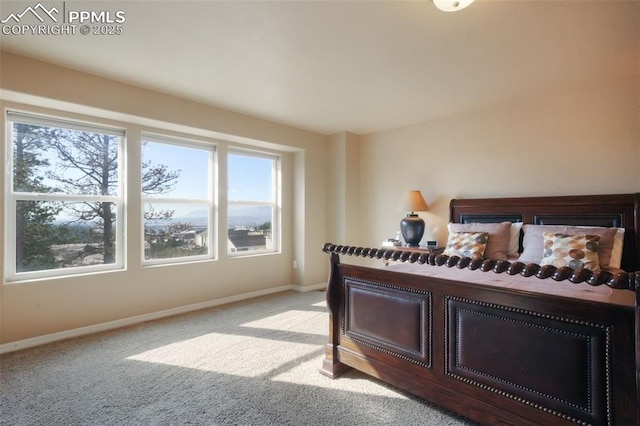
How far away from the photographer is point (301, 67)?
→ 8.95 feet

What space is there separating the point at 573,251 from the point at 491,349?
1.60 metres

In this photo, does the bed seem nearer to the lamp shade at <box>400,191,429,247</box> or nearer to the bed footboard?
the bed footboard

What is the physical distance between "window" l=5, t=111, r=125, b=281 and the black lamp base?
3.31m

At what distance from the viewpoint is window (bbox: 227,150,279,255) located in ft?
14.2

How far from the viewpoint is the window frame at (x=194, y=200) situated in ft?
11.5

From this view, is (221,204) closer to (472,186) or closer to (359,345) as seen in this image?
(359,345)

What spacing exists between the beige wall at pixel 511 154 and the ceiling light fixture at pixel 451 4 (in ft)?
7.05

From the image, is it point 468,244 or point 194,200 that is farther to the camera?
point 194,200

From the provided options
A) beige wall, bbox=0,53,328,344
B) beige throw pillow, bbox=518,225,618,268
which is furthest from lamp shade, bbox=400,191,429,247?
beige wall, bbox=0,53,328,344

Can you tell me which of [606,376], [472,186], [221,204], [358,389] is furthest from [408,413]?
[221,204]

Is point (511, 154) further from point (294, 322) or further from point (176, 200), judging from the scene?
point (176, 200)

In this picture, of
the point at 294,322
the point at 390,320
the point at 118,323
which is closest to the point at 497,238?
the point at 390,320

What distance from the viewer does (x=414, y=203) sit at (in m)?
4.04

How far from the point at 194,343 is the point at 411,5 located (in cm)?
307
